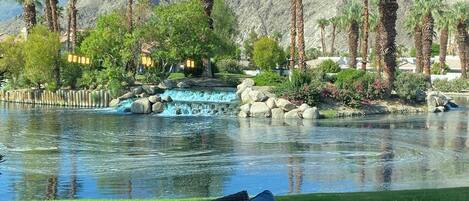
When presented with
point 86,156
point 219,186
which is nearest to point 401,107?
point 86,156

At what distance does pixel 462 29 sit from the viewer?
81312mm

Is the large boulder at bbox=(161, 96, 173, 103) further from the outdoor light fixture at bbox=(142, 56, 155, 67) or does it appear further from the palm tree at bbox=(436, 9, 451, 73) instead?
the palm tree at bbox=(436, 9, 451, 73)

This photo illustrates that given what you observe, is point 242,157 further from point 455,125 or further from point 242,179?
point 455,125

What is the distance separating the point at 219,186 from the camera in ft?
65.5

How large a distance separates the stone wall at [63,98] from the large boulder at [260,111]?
14111 mm

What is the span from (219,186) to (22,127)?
2143cm

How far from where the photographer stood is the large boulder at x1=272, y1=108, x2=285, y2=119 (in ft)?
143

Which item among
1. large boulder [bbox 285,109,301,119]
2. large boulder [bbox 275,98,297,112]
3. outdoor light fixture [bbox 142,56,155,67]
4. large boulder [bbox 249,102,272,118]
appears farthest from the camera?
outdoor light fixture [bbox 142,56,155,67]

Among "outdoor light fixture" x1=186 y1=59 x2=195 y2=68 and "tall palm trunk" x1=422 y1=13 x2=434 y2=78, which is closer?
"outdoor light fixture" x1=186 y1=59 x2=195 y2=68

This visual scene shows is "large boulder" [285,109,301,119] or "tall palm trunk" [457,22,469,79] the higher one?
"tall palm trunk" [457,22,469,79]

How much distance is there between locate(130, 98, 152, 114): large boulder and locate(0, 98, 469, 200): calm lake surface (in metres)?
4.58

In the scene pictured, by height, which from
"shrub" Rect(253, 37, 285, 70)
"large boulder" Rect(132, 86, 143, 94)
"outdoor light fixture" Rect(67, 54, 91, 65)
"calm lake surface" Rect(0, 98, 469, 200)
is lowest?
"calm lake surface" Rect(0, 98, 469, 200)

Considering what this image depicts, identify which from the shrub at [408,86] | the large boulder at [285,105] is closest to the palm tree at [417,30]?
the shrub at [408,86]

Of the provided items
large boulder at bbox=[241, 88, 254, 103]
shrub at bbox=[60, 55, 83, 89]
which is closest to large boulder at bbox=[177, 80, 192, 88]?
large boulder at bbox=[241, 88, 254, 103]
